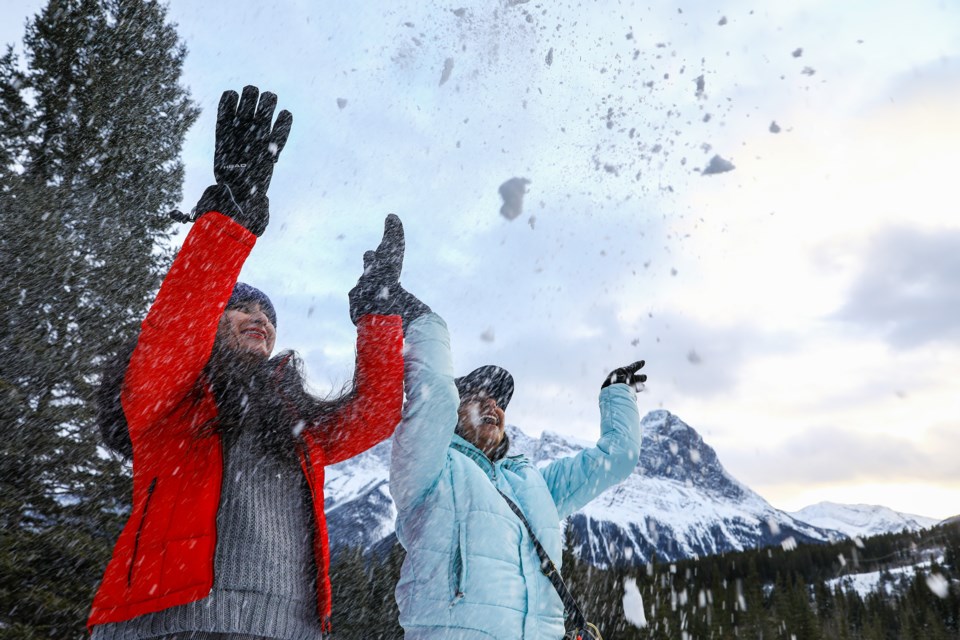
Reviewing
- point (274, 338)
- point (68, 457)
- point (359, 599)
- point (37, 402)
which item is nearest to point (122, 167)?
point (37, 402)

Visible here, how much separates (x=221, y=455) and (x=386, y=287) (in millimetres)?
954

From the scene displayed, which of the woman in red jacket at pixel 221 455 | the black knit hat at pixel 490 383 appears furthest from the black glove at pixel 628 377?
the woman in red jacket at pixel 221 455

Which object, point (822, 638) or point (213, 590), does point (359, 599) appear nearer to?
point (213, 590)

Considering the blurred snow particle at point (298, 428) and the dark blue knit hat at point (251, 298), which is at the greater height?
the dark blue knit hat at point (251, 298)

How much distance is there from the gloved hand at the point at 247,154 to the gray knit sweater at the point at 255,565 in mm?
674

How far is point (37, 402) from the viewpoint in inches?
333

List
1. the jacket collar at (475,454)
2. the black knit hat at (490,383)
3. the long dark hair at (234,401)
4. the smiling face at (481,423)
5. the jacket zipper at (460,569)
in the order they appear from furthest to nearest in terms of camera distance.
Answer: the black knit hat at (490,383)
the smiling face at (481,423)
the jacket collar at (475,454)
the jacket zipper at (460,569)
the long dark hair at (234,401)

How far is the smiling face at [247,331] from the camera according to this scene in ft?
6.84

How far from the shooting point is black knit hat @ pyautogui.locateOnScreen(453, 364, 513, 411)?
11.0 ft

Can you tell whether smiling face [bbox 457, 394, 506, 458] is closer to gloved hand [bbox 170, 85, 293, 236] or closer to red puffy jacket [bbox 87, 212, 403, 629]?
red puffy jacket [bbox 87, 212, 403, 629]

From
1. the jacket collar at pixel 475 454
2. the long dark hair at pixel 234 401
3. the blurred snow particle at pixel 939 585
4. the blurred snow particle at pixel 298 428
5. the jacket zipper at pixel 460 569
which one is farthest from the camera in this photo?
the blurred snow particle at pixel 939 585

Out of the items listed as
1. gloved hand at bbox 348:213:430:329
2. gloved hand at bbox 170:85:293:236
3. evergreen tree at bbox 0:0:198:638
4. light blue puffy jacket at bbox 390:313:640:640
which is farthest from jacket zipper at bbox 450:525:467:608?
evergreen tree at bbox 0:0:198:638

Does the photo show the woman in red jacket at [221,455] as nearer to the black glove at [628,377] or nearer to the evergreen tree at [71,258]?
the black glove at [628,377]

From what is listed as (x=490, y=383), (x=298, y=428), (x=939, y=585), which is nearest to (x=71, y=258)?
(x=490, y=383)
